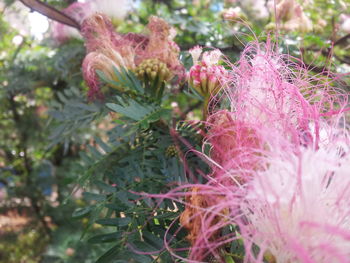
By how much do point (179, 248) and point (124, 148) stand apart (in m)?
0.50

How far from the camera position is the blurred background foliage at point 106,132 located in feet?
2.44

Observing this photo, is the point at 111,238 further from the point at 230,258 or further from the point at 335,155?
the point at 335,155

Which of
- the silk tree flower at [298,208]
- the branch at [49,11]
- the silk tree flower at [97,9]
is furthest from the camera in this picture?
the silk tree flower at [97,9]

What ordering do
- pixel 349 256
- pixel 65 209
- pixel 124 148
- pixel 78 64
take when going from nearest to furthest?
pixel 349 256 → pixel 124 148 → pixel 78 64 → pixel 65 209

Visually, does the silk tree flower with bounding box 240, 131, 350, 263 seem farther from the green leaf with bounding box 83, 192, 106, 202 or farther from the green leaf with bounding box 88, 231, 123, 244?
the green leaf with bounding box 83, 192, 106, 202

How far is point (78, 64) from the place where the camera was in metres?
1.48

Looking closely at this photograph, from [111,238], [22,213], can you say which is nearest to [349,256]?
[111,238]

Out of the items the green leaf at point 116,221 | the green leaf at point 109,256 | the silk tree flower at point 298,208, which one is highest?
the silk tree flower at point 298,208

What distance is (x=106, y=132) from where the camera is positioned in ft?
3.98

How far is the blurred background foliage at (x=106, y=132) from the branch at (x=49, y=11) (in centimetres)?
27

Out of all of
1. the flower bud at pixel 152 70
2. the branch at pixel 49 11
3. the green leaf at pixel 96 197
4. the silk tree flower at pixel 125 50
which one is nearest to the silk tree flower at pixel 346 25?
the silk tree flower at pixel 125 50

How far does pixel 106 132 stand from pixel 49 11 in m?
0.44

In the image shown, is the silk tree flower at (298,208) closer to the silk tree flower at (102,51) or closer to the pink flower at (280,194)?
the pink flower at (280,194)

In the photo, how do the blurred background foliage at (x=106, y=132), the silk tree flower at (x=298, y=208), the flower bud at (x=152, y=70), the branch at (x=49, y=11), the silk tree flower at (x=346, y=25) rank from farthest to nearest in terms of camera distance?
the silk tree flower at (x=346, y=25) → the branch at (x=49, y=11) → the flower bud at (x=152, y=70) → the blurred background foliage at (x=106, y=132) → the silk tree flower at (x=298, y=208)
